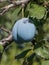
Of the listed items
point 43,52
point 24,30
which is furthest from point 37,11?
point 43,52

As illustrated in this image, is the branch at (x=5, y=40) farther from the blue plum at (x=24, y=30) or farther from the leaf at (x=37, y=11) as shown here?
the leaf at (x=37, y=11)

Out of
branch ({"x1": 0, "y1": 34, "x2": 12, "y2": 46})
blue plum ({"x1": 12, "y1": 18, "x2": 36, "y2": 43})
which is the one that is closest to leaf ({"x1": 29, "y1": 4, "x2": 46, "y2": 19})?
blue plum ({"x1": 12, "y1": 18, "x2": 36, "y2": 43})

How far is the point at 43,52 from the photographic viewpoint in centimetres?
162

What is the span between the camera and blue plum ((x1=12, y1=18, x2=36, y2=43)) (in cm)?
153

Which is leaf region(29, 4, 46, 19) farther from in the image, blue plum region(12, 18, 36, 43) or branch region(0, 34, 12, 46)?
branch region(0, 34, 12, 46)

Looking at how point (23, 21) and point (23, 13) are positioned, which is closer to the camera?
point (23, 21)

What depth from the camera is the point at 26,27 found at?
1.54 meters

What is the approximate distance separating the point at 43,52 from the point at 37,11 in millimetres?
220

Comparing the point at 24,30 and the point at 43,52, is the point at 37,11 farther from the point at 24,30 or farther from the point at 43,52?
the point at 43,52

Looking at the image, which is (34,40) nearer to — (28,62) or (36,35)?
(36,35)

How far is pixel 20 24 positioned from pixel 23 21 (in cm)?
2

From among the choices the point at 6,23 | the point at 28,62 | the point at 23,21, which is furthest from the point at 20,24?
the point at 6,23

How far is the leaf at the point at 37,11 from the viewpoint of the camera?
5.02 ft

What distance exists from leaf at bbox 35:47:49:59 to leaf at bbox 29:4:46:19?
0.59 ft
